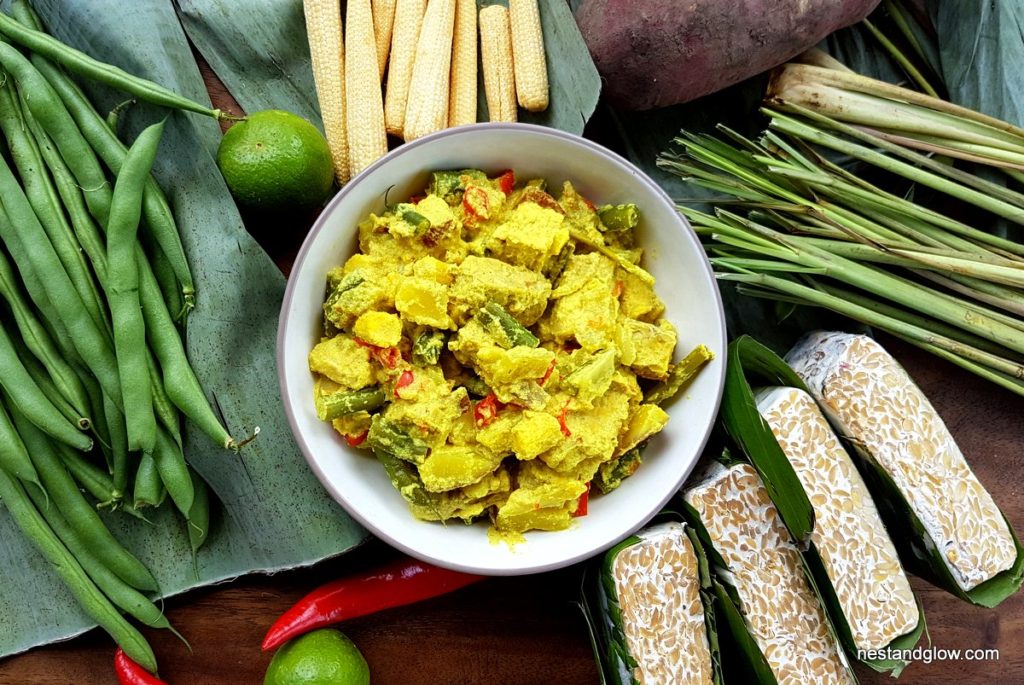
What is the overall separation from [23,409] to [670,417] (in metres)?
1.60

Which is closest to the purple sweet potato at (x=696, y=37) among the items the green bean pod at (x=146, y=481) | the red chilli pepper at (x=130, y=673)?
the green bean pod at (x=146, y=481)

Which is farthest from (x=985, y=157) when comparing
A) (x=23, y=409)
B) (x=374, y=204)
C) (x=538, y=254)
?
(x=23, y=409)

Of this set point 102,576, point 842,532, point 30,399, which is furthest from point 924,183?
point 102,576

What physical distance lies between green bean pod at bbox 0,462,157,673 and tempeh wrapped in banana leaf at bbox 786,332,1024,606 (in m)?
2.00

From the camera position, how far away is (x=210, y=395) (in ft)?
6.89

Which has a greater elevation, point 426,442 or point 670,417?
point 426,442

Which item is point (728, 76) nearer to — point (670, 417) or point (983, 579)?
point (670, 417)

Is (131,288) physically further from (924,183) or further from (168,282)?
(924,183)

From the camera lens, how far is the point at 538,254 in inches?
74.6

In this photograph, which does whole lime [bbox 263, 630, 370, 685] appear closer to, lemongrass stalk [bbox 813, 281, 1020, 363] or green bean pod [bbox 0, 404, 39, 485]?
green bean pod [bbox 0, 404, 39, 485]

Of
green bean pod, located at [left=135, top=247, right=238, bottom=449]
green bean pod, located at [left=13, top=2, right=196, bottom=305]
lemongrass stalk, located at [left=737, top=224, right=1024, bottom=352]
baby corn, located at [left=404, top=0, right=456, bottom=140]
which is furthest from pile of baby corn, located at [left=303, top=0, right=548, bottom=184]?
lemongrass stalk, located at [left=737, top=224, right=1024, bottom=352]

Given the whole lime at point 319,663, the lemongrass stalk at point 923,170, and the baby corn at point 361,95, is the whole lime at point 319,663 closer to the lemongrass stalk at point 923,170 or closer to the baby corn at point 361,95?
the baby corn at point 361,95

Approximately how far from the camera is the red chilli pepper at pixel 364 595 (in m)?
2.28

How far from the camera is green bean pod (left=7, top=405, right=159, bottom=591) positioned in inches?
80.7
